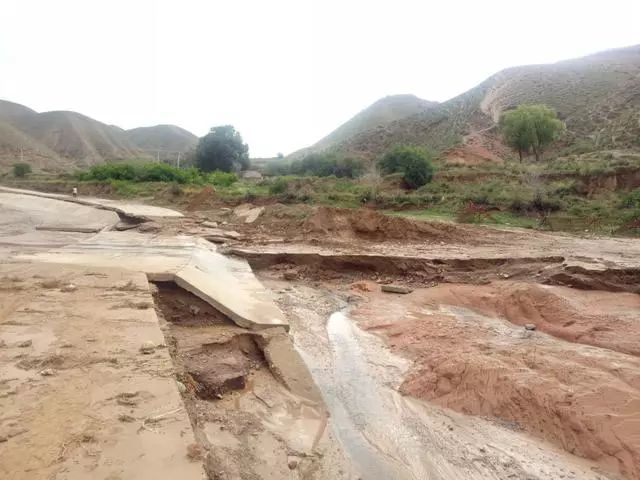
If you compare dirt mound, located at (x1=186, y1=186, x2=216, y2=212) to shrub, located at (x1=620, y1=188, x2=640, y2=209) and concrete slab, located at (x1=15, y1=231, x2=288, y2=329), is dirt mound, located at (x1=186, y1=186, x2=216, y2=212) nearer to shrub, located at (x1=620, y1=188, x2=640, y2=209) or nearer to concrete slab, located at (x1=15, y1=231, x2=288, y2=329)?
concrete slab, located at (x1=15, y1=231, x2=288, y2=329)

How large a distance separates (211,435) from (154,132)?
102653mm

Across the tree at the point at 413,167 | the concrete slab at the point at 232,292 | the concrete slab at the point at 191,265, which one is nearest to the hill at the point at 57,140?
the tree at the point at 413,167

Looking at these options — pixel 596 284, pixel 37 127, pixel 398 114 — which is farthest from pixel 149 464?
pixel 37 127

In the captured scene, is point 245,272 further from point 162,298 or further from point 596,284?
point 596,284

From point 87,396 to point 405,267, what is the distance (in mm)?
7879

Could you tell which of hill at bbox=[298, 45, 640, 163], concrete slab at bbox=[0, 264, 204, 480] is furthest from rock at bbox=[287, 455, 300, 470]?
hill at bbox=[298, 45, 640, 163]

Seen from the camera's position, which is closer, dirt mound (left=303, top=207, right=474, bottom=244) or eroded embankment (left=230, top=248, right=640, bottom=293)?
eroded embankment (left=230, top=248, right=640, bottom=293)

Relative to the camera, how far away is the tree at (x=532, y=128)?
31.0 meters

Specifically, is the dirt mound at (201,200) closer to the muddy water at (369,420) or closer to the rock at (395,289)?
the rock at (395,289)

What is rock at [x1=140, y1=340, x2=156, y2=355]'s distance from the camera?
380 cm

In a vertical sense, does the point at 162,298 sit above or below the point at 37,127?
below

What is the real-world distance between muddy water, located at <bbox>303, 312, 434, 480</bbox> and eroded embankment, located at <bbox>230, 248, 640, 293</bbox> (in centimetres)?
396

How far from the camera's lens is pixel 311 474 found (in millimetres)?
3484

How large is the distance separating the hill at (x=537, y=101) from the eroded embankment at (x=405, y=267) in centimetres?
2443
